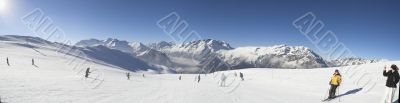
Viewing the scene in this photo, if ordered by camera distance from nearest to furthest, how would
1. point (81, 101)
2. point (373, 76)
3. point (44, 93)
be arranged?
point (81, 101) < point (44, 93) < point (373, 76)

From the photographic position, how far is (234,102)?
2062 cm

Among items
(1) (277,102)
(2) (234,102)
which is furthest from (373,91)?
(2) (234,102)

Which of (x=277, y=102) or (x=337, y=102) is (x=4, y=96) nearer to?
(x=277, y=102)

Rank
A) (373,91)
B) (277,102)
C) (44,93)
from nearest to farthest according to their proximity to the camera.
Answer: (44,93) → (277,102) → (373,91)

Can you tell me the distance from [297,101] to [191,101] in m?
7.23

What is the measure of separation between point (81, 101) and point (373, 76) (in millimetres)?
31667

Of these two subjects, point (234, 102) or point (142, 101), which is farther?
point (234, 102)

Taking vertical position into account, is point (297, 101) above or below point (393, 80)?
below

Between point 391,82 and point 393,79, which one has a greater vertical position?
point 393,79

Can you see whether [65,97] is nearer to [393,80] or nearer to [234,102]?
[234,102]

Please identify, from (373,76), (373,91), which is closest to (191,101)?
(373,91)

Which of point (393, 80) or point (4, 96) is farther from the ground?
point (393, 80)

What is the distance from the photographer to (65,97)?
17.9 metres

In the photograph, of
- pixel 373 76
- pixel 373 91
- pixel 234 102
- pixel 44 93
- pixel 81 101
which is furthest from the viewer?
pixel 373 76
